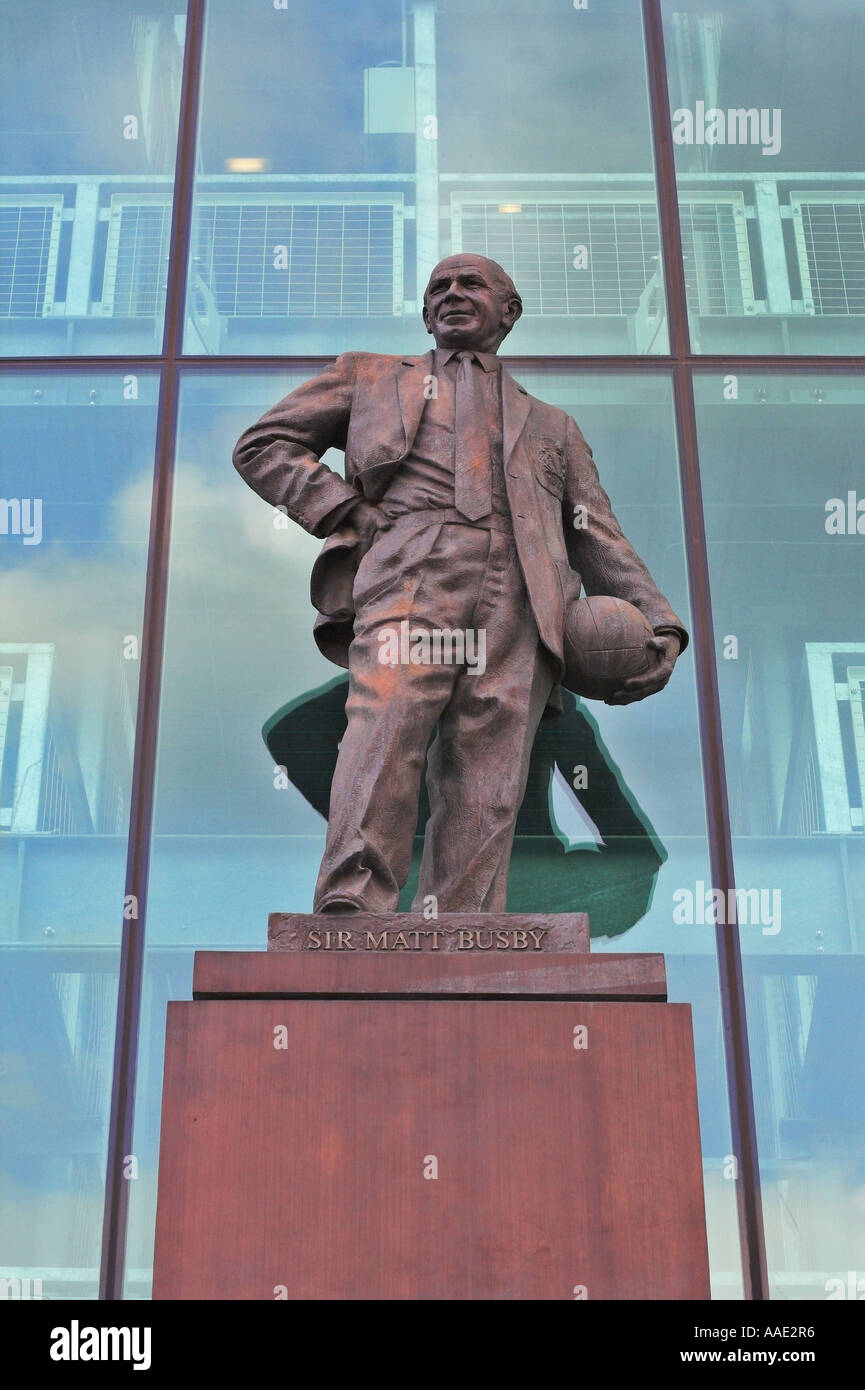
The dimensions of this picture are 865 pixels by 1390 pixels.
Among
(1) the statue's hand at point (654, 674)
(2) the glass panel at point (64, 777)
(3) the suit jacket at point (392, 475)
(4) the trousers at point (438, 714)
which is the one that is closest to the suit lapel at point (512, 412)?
(3) the suit jacket at point (392, 475)

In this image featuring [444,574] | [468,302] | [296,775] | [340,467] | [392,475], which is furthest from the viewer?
[340,467]

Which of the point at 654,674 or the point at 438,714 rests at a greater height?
the point at 654,674

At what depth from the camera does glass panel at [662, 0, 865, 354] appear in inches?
353

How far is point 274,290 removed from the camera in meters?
9.02

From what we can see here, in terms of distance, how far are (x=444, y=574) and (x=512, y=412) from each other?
29.9 inches

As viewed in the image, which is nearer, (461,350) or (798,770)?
(461,350)

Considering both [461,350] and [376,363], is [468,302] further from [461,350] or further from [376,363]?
[376,363]

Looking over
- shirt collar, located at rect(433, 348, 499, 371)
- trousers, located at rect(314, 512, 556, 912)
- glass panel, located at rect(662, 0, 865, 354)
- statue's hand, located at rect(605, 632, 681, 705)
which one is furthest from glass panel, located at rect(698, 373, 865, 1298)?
shirt collar, located at rect(433, 348, 499, 371)

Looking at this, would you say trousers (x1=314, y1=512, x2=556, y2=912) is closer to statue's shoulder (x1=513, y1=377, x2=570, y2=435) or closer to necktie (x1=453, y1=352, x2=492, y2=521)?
necktie (x1=453, y1=352, x2=492, y2=521)

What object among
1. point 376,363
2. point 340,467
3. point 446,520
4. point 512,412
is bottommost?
point 446,520

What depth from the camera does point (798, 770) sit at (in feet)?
25.8

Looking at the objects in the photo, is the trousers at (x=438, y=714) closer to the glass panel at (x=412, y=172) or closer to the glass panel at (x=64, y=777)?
the glass panel at (x=64, y=777)

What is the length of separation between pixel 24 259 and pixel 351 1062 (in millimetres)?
5569

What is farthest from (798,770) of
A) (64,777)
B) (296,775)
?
(64,777)
